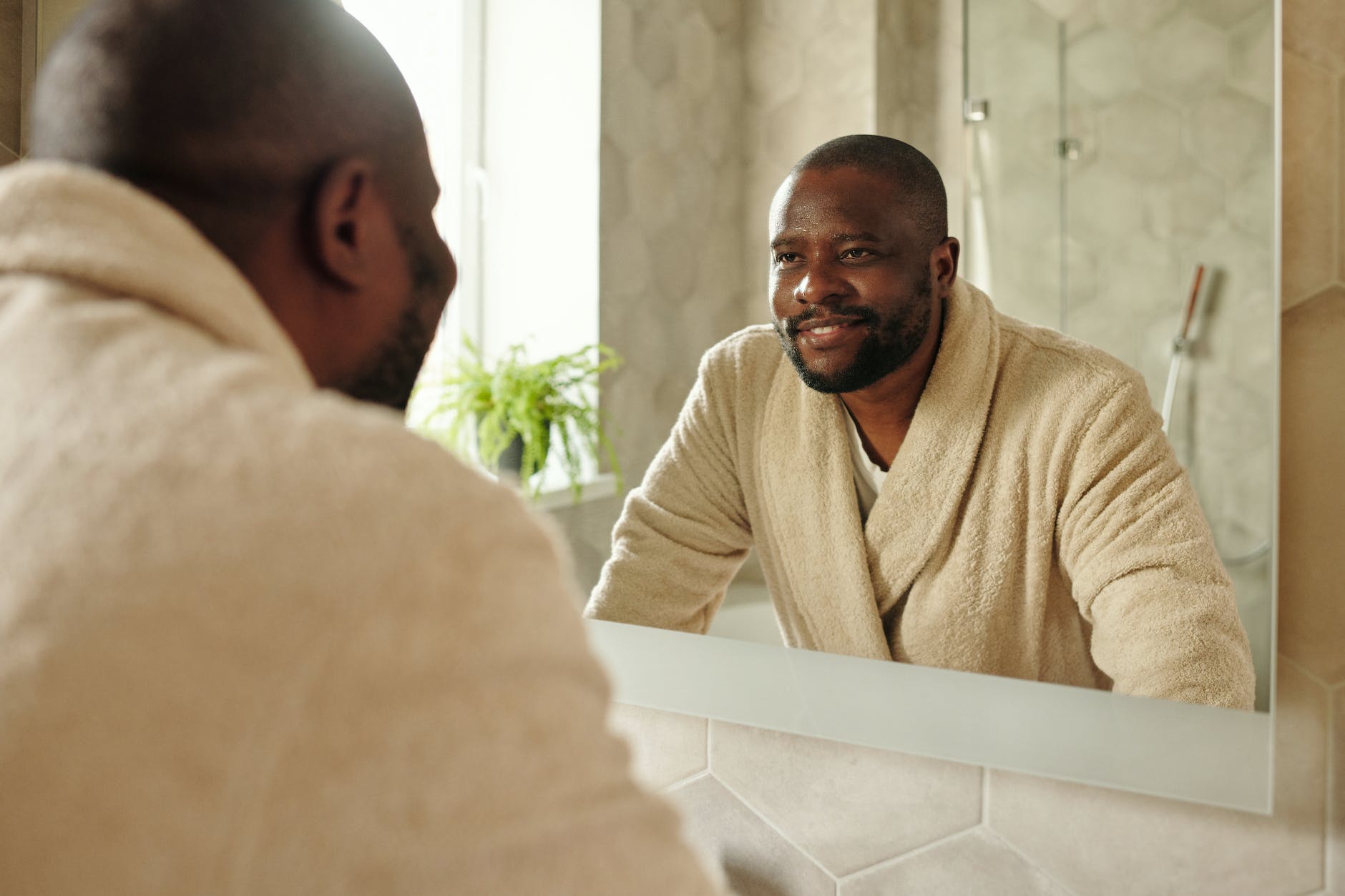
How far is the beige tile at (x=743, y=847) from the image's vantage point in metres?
0.92

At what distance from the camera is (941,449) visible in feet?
2.67

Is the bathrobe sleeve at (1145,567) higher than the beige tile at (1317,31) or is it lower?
lower

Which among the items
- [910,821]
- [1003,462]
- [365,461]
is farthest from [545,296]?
[365,461]

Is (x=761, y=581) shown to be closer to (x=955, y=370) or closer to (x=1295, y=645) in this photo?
(x=955, y=370)

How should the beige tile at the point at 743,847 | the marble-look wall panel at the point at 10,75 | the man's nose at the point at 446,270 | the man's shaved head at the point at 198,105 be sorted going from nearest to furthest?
the man's shaved head at the point at 198,105 < the man's nose at the point at 446,270 < the beige tile at the point at 743,847 < the marble-look wall panel at the point at 10,75

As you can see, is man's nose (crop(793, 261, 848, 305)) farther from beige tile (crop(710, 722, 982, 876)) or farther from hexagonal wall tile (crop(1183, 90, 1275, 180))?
beige tile (crop(710, 722, 982, 876))

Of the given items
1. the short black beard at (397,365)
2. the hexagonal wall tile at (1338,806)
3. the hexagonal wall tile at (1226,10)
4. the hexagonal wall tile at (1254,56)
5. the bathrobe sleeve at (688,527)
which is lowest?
the hexagonal wall tile at (1338,806)

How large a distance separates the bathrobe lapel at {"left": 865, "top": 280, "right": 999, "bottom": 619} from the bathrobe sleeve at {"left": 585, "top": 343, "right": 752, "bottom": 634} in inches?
5.2

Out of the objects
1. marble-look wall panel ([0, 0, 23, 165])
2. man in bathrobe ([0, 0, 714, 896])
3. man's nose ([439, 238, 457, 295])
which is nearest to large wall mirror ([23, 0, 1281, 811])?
man's nose ([439, 238, 457, 295])

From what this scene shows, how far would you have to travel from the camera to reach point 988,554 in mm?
799

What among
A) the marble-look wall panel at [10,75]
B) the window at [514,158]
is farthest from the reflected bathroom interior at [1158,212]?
the marble-look wall panel at [10,75]

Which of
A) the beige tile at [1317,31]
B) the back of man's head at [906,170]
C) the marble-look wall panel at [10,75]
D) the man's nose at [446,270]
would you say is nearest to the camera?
the man's nose at [446,270]

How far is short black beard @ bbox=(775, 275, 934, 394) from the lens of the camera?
81cm

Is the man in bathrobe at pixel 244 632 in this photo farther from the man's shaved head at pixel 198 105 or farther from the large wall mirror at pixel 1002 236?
the large wall mirror at pixel 1002 236
